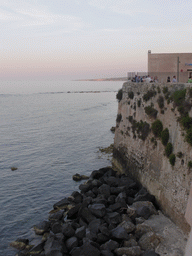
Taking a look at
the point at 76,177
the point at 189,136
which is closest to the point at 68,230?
the point at 189,136

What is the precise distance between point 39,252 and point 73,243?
1.79 meters

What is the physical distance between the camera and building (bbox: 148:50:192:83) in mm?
25566

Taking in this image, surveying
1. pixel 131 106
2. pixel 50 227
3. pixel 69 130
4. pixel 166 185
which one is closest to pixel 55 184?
pixel 50 227

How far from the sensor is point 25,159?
31.3 metres

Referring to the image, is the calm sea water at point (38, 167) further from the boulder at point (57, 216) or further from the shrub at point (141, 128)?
the shrub at point (141, 128)

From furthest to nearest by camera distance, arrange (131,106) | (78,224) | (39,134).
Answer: (39,134) → (131,106) → (78,224)

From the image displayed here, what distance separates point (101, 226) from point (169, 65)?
62.4 feet

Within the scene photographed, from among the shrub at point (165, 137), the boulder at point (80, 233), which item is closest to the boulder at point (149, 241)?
the boulder at point (80, 233)

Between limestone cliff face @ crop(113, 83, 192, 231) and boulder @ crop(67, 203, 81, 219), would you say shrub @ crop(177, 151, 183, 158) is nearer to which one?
limestone cliff face @ crop(113, 83, 192, 231)

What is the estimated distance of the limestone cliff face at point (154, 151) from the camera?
14.7 metres

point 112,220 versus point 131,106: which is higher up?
point 131,106

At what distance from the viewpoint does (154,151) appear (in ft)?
60.4

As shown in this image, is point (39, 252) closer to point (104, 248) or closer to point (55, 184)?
point (104, 248)

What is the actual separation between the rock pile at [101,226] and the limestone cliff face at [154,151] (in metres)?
1.16
